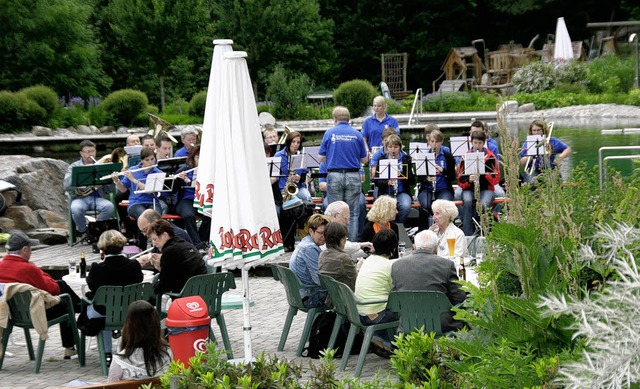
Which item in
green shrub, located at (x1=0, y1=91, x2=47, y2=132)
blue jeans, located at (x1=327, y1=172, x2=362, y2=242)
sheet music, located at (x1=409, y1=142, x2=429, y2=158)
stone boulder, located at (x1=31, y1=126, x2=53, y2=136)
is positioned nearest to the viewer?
blue jeans, located at (x1=327, y1=172, x2=362, y2=242)

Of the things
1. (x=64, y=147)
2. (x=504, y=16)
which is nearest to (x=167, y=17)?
(x=64, y=147)

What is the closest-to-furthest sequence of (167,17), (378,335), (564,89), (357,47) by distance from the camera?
1. (378,335)
2. (564,89)
3. (167,17)
4. (357,47)

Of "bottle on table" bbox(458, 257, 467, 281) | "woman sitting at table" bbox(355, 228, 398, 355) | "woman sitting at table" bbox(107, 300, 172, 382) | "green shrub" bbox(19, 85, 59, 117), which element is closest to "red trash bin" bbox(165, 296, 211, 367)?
"woman sitting at table" bbox(107, 300, 172, 382)

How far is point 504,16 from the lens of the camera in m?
50.9

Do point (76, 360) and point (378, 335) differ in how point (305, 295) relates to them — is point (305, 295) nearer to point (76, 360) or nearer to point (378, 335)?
point (378, 335)

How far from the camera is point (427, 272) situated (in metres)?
8.34

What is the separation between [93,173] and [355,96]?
2280 centimetres

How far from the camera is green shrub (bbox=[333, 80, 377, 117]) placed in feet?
120

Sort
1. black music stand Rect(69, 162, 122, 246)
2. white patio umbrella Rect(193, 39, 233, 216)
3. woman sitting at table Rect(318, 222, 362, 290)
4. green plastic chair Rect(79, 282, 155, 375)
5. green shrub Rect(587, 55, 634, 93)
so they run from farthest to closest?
green shrub Rect(587, 55, 634, 93), black music stand Rect(69, 162, 122, 246), white patio umbrella Rect(193, 39, 233, 216), woman sitting at table Rect(318, 222, 362, 290), green plastic chair Rect(79, 282, 155, 375)

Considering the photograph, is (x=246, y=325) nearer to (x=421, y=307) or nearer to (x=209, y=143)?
(x=421, y=307)

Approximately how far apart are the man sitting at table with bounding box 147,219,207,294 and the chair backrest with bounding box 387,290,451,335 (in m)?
2.11

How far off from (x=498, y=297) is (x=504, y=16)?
156 feet

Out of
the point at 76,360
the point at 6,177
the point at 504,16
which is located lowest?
the point at 76,360

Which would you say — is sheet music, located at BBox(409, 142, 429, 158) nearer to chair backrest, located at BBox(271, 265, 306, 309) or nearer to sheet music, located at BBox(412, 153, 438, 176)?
sheet music, located at BBox(412, 153, 438, 176)
